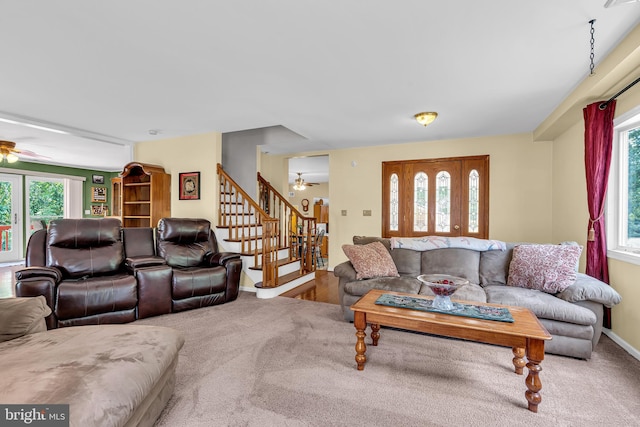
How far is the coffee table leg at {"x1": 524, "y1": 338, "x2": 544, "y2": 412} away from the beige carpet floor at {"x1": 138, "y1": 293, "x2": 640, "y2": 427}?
7 cm

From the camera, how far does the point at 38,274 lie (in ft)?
8.85

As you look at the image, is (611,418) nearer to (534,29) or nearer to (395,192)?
(534,29)

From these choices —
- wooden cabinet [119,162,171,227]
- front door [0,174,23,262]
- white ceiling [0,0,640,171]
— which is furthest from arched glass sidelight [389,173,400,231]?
front door [0,174,23,262]

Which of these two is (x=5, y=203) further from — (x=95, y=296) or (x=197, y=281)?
(x=197, y=281)

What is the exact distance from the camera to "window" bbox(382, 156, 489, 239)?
16.1ft

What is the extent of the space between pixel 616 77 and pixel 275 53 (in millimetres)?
2718

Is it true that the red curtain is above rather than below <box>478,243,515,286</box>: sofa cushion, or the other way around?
above

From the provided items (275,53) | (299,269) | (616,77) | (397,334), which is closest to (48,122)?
(275,53)

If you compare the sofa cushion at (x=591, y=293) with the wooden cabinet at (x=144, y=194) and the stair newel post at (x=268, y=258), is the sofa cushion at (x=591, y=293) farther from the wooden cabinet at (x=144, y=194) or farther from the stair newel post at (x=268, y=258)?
the wooden cabinet at (x=144, y=194)

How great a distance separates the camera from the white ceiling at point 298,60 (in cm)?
→ 184

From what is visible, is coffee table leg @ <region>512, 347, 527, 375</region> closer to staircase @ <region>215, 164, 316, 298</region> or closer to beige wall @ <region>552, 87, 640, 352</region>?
beige wall @ <region>552, 87, 640, 352</region>

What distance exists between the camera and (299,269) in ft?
16.9

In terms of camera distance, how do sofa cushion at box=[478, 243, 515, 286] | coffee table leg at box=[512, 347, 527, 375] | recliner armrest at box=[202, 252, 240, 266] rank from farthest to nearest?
recliner armrest at box=[202, 252, 240, 266]
sofa cushion at box=[478, 243, 515, 286]
coffee table leg at box=[512, 347, 527, 375]

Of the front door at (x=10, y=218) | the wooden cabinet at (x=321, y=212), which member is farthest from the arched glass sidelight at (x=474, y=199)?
the front door at (x=10, y=218)
